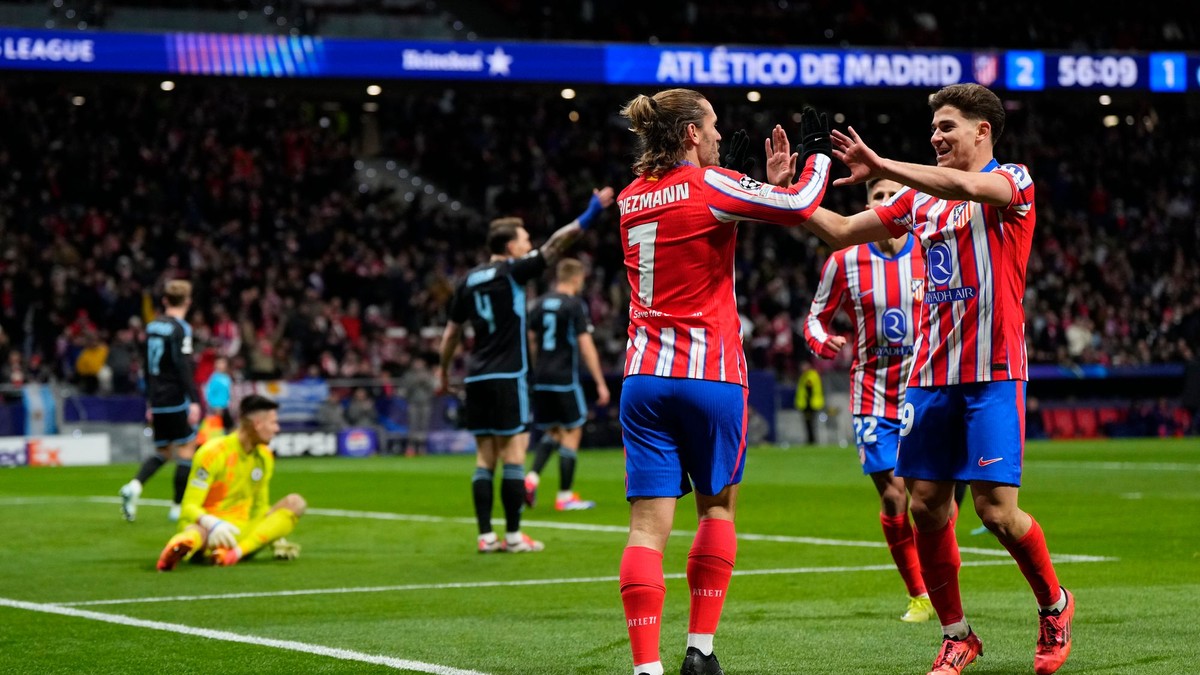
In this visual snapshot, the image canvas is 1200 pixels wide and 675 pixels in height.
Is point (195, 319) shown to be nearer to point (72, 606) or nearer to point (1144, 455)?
point (1144, 455)

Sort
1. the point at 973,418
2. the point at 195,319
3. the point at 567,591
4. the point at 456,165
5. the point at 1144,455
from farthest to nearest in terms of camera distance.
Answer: the point at 456,165 → the point at 195,319 → the point at 1144,455 → the point at 567,591 → the point at 973,418

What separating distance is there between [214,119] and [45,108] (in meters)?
3.45

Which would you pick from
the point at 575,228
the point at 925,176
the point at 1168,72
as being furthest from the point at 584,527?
the point at 1168,72

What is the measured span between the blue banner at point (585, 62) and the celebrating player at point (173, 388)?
16.6 metres

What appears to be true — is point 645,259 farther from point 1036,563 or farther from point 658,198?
point 1036,563

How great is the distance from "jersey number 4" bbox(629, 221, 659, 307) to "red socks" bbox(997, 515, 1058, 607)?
1.65 metres

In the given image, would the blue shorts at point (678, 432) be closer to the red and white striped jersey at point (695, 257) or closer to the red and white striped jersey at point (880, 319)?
the red and white striped jersey at point (695, 257)

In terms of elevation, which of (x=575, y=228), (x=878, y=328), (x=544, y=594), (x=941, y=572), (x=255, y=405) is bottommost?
(x=544, y=594)

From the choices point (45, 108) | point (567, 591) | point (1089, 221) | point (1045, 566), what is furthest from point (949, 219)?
point (1089, 221)

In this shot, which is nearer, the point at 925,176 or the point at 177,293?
the point at 925,176

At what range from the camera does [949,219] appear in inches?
245

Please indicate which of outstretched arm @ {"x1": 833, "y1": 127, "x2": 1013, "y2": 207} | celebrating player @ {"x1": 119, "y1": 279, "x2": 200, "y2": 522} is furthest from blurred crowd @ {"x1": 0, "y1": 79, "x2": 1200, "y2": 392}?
outstretched arm @ {"x1": 833, "y1": 127, "x2": 1013, "y2": 207}

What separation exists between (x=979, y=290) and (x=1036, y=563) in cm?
107

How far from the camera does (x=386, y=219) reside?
113 feet
